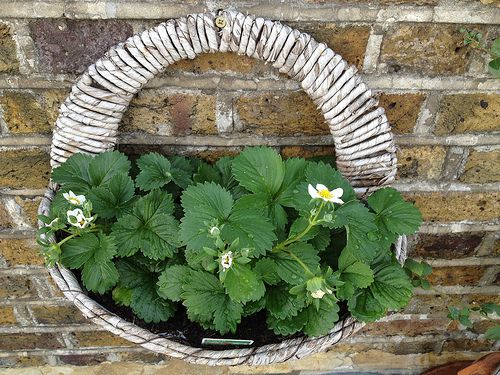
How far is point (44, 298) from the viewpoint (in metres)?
→ 1.07

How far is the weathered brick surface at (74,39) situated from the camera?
71 centimetres

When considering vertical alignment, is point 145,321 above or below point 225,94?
below

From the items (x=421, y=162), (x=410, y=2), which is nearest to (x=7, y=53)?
(x=410, y=2)

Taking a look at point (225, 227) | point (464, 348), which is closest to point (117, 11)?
point (225, 227)

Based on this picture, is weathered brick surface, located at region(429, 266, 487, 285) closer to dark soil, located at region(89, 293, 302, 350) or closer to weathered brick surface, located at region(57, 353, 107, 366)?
dark soil, located at region(89, 293, 302, 350)

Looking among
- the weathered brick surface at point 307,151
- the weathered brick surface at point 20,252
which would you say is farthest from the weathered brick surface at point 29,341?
the weathered brick surface at point 307,151

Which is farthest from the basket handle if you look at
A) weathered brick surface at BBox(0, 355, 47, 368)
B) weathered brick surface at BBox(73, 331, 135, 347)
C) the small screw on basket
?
weathered brick surface at BBox(0, 355, 47, 368)

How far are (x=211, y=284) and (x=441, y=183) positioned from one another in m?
0.45

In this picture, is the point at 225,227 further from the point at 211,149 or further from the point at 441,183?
the point at 441,183

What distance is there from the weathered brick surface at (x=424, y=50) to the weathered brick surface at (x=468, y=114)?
2.0 inches

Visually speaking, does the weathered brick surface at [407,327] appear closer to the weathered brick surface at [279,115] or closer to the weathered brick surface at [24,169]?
the weathered brick surface at [279,115]

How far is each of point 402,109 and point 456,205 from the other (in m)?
0.24

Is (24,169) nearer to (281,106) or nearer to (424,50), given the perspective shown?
(281,106)

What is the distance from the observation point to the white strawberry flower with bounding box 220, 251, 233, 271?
0.59 meters
